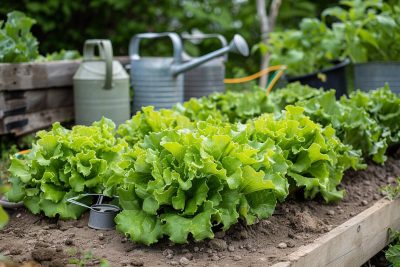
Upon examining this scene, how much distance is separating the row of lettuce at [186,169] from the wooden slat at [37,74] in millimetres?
1363

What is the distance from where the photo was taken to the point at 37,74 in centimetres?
444

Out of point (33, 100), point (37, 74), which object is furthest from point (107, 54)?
point (33, 100)

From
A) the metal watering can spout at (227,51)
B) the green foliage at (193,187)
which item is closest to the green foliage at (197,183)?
the green foliage at (193,187)

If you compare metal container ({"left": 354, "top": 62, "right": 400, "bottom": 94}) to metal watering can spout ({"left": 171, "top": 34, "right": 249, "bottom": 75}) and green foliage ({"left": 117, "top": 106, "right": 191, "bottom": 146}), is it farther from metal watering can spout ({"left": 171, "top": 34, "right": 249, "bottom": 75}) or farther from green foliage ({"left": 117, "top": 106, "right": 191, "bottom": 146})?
green foliage ({"left": 117, "top": 106, "right": 191, "bottom": 146})

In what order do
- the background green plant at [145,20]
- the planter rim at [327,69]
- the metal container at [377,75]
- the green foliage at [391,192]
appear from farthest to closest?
the background green plant at [145,20] < the planter rim at [327,69] < the metal container at [377,75] < the green foliage at [391,192]

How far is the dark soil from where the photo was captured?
229 centimetres

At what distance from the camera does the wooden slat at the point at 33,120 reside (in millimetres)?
4258

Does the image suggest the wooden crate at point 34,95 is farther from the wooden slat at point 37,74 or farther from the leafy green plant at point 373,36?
the leafy green plant at point 373,36

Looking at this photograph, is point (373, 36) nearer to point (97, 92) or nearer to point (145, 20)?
point (97, 92)

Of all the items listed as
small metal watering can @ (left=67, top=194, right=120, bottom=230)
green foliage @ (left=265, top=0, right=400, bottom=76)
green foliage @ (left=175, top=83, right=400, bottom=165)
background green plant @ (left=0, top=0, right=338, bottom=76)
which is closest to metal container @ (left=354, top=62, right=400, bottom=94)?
green foliage @ (left=265, top=0, right=400, bottom=76)

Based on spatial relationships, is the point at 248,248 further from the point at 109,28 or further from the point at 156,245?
the point at 109,28

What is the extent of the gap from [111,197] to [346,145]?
136 centimetres

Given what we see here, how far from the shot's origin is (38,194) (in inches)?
109

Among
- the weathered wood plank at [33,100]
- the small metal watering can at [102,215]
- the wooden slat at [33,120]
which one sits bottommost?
the small metal watering can at [102,215]
